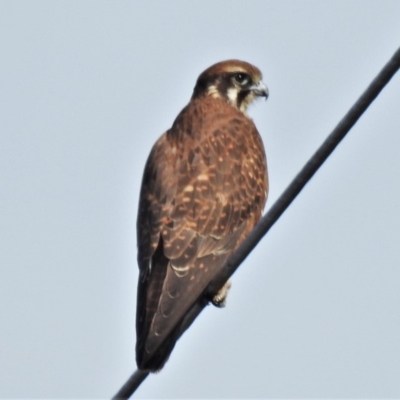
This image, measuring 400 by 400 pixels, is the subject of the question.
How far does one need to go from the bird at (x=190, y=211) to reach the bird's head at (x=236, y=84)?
12.8 inches

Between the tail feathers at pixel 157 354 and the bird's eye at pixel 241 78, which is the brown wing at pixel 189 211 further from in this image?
the bird's eye at pixel 241 78

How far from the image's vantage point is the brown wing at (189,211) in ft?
19.4

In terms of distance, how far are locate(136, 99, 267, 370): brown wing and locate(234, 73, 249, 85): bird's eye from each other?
0.62m

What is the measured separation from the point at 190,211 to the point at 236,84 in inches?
69.5

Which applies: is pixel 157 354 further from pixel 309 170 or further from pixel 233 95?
pixel 233 95

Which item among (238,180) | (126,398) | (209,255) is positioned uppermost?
(238,180)

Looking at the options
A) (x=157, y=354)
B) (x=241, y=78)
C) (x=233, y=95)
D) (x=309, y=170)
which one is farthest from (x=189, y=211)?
(x=309, y=170)

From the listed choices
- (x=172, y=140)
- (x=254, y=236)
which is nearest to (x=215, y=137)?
(x=172, y=140)

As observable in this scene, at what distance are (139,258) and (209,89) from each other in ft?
6.45

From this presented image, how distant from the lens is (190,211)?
252 inches

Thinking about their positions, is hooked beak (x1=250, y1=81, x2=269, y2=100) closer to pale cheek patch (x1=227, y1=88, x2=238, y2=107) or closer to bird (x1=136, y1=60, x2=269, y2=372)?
pale cheek patch (x1=227, y1=88, x2=238, y2=107)

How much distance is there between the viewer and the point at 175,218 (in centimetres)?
637

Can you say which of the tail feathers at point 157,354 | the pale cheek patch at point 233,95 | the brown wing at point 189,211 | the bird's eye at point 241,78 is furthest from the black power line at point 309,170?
the bird's eye at point 241,78

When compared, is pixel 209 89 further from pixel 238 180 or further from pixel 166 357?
pixel 166 357
